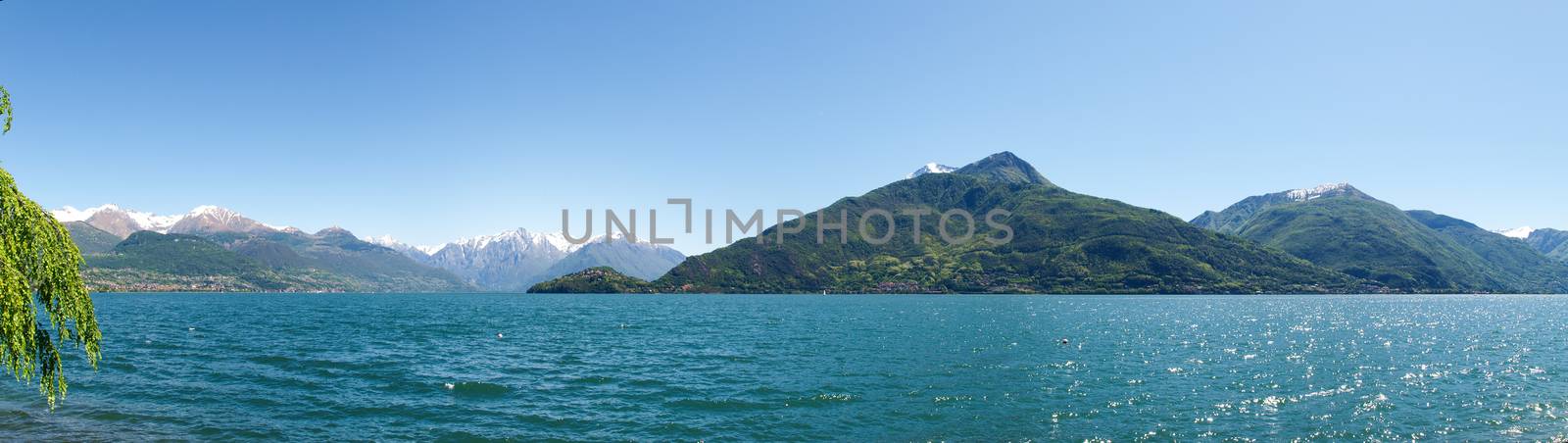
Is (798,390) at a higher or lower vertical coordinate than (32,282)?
lower

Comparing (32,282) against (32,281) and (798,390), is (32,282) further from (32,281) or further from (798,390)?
(798,390)

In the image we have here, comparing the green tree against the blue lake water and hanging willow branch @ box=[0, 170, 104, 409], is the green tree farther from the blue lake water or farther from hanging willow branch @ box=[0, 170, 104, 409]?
the blue lake water

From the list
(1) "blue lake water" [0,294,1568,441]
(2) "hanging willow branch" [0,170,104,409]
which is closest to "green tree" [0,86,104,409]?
(2) "hanging willow branch" [0,170,104,409]

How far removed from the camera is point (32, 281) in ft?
67.9

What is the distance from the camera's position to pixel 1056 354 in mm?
71562

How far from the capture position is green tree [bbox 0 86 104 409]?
1875 cm

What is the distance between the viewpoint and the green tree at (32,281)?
18750 millimetres

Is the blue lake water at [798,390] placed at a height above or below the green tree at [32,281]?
below

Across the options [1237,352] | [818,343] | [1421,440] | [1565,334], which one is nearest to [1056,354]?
[1237,352]

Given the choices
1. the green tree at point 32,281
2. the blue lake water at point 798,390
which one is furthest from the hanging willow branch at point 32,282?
the blue lake water at point 798,390

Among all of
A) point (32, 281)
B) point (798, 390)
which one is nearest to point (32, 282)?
point (32, 281)

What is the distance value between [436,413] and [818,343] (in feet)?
168

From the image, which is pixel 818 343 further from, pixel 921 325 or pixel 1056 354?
pixel 921 325

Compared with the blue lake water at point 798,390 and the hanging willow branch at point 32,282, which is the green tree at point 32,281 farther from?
the blue lake water at point 798,390
